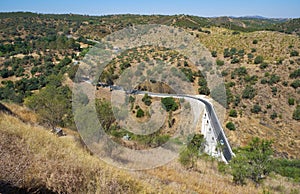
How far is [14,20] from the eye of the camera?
73562mm

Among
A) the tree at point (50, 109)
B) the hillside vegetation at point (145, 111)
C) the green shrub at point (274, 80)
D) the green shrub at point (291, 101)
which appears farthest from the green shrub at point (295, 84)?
the tree at point (50, 109)

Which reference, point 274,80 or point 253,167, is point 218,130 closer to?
point 253,167

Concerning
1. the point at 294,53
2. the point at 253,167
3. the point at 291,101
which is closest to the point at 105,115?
the point at 253,167

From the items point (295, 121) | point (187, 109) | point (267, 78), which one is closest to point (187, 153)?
point (187, 109)

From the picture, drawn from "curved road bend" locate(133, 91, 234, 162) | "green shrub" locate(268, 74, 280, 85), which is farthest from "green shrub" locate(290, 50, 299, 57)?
"curved road bend" locate(133, 91, 234, 162)

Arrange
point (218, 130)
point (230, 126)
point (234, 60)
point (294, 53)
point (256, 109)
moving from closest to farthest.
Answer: point (218, 130), point (230, 126), point (256, 109), point (294, 53), point (234, 60)

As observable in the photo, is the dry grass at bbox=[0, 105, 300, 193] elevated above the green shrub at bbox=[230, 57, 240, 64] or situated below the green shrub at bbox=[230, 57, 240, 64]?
above

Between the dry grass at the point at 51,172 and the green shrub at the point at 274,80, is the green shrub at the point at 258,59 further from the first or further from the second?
the dry grass at the point at 51,172

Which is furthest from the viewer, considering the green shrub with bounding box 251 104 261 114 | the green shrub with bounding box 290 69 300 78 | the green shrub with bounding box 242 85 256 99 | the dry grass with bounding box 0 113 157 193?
the green shrub with bounding box 290 69 300 78

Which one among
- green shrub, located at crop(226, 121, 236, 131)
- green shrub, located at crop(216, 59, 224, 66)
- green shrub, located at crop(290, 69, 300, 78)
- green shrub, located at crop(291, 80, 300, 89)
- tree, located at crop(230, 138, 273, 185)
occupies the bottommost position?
green shrub, located at crop(226, 121, 236, 131)

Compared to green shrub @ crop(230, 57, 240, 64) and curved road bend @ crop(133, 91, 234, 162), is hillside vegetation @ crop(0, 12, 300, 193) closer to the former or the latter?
green shrub @ crop(230, 57, 240, 64)

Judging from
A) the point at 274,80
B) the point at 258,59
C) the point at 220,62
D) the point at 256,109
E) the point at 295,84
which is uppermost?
the point at 258,59

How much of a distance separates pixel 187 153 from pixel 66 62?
3813 centimetres

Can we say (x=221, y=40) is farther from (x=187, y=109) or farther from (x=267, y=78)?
(x=187, y=109)
